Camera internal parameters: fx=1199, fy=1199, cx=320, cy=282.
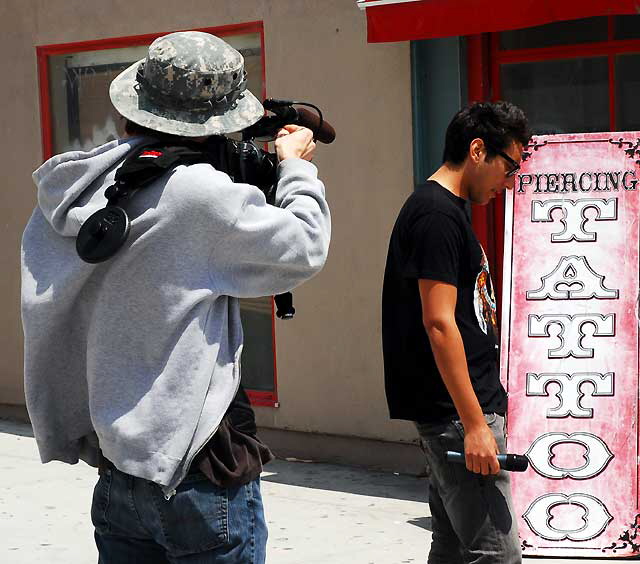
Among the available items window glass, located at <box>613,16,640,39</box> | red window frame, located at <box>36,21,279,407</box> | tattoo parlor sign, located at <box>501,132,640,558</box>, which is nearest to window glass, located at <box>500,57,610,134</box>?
window glass, located at <box>613,16,640,39</box>

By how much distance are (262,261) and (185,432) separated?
1.18 ft

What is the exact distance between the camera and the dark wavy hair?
3518mm

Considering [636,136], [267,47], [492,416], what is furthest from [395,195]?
[492,416]

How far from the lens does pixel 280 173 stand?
249 cm

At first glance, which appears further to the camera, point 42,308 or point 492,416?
point 492,416

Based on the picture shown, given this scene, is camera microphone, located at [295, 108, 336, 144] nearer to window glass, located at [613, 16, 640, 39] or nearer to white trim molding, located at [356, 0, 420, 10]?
white trim molding, located at [356, 0, 420, 10]

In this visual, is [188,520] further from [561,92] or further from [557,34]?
[557,34]

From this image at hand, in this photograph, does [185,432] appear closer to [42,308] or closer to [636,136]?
[42,308]

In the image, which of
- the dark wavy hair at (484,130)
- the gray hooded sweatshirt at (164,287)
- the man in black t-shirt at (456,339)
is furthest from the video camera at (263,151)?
the dark wavy hair at (484,130)

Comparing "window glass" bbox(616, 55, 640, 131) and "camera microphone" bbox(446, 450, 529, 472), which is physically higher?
"window glass" bbox(616, 55, 640, 131)

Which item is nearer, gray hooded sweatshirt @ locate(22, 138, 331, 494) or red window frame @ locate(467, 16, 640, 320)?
gray hooded sweatshirt @ locate(22, 138, 331, 494)

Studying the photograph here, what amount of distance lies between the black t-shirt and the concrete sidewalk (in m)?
1.85

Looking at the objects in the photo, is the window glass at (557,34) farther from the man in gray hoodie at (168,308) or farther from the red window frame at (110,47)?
the man in gray hoodie at (168,308)

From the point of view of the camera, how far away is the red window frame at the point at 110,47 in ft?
23.8
